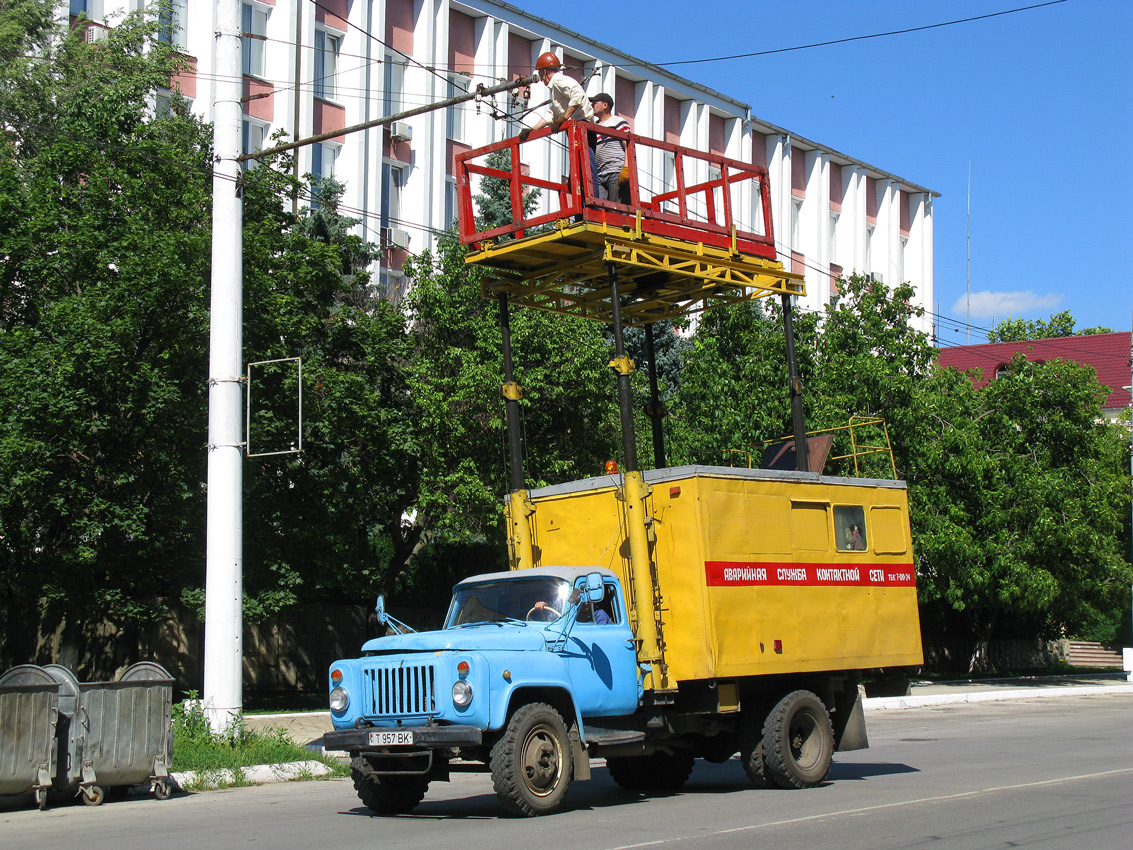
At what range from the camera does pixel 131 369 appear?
18984 mm

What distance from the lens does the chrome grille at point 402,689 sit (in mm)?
9633

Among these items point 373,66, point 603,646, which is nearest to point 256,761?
point 603,646

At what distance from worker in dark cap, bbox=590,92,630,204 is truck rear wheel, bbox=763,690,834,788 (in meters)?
5.32

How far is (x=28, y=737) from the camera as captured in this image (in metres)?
10.9

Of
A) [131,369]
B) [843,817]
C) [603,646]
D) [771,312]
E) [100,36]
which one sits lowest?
[843,817]

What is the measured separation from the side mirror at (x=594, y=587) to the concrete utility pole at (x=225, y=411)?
552 cm

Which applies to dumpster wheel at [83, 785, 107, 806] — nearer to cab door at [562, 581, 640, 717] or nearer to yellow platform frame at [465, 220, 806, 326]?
cab door at [562, 581, 640, 717]

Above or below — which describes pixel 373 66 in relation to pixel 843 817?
above

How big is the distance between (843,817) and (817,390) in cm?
1885

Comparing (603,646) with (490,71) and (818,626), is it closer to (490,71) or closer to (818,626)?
(818,626)

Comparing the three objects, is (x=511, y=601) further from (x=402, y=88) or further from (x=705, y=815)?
(x=402, y=88)

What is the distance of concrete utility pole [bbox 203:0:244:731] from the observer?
45.2 feet

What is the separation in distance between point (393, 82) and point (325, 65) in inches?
87.3

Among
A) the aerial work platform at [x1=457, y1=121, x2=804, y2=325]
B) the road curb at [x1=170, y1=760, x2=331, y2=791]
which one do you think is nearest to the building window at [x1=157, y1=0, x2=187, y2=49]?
the aerial work platform at [x1=457, y1=121, x2=804, y2=325]
